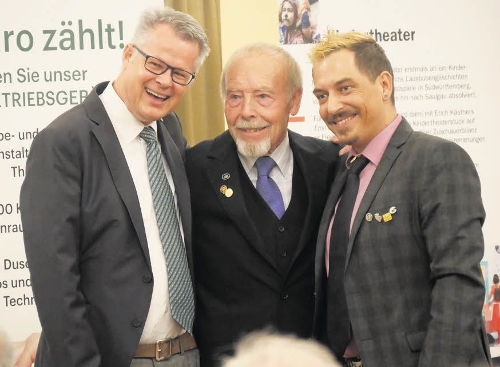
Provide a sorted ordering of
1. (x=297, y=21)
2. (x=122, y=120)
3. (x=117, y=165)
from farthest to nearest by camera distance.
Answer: (x=297, y=21)
(x=122, y=120)
(x=117, y=165)

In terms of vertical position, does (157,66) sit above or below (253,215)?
above

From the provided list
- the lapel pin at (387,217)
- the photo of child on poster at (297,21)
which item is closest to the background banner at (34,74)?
the photo of child on poster at (297,21)

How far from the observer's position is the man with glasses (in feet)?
8.19

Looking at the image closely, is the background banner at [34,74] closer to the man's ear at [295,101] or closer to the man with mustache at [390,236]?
the man's ear at [295,101]

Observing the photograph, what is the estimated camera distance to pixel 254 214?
2.93 metres

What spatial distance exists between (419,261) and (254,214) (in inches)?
27.1

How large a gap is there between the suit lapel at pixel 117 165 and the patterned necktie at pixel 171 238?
10cm

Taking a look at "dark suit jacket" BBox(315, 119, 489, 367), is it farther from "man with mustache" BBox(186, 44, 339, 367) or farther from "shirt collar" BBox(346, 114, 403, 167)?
"man with mustache" BBox(186, 44, 339, 367)

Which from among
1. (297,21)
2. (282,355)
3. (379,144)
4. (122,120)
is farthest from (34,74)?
(282,355)

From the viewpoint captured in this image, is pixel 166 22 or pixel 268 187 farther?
pixel 268 187

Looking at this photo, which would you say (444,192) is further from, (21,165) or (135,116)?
(21,165)

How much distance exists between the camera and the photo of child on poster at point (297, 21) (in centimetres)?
430

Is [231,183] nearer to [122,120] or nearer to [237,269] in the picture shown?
[237,269]

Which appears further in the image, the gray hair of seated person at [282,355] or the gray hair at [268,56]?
the gray hair at [268,56]
